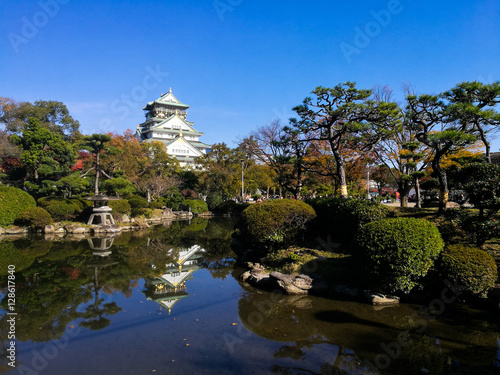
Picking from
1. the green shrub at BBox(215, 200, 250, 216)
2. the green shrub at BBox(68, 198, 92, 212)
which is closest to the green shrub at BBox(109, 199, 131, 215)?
the green shrub at BBox(68, 198, 92, 212)

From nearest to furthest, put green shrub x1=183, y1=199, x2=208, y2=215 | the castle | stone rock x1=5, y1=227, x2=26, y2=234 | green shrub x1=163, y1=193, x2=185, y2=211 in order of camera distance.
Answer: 1. stone rock x1=5, y1=227, x2=26, y2=234
2. green shrub x1=163, y1=193, x2=185, y2=211
3. green shrub x1=183, y1=199, x2=208, y2=215
4. the castle

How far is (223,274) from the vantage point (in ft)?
29.3

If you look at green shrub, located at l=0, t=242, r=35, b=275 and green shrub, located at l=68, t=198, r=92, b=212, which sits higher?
green shrub, located at l=68, t=198, r=92, b=212

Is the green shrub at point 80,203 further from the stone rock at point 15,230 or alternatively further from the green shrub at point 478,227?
the green shrub at point 478,227

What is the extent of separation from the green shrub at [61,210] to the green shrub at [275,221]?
12955 millimetres

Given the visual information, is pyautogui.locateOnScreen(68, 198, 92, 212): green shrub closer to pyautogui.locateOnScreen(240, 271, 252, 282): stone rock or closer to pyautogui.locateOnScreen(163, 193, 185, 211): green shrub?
pyautogui.locateOnScreen(163, 193, 185, 211): green shrub

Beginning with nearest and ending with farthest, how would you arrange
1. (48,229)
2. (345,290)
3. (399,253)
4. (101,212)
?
(399,253)
(345,290)
(48,229)
(101,212)

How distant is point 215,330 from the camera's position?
5.15 m

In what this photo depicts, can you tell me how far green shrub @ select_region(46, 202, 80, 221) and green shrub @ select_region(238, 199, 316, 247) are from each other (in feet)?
42.5

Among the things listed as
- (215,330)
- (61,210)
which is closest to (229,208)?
(61,210)

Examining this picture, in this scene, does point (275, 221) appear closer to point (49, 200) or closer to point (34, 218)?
point (34, 218)

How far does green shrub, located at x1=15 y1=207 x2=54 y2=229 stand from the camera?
15.8 m

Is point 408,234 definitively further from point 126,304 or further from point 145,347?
point 126,304

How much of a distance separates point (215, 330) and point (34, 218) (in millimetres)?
15146
